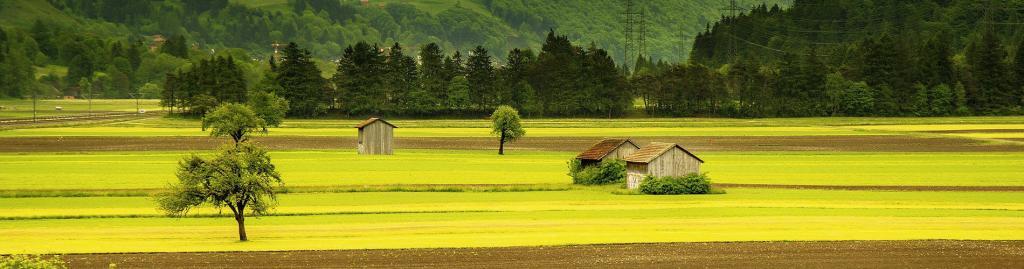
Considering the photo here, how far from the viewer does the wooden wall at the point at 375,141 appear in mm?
101562

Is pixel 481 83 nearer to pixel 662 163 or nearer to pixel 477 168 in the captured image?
pixel 477 168

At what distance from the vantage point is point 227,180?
160ft

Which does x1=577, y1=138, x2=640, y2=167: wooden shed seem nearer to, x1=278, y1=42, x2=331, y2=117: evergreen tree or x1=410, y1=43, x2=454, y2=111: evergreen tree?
x1=278, y1=42, x2=331, y2=117: evergreen tree

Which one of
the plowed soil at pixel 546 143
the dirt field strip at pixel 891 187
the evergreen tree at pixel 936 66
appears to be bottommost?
the dirt field strip at pixel 891 187

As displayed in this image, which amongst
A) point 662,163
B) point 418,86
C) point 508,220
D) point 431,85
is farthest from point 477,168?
point 418,86

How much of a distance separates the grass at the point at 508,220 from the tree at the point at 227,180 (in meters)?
1.35

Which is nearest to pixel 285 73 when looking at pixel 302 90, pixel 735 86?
pixel 302 90

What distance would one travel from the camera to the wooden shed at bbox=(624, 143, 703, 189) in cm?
7106

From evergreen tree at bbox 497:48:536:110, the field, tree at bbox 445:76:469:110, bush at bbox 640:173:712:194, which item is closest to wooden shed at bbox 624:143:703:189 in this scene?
bush at bbox 640:173:712:194

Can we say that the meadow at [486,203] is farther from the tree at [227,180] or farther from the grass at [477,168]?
the tree at [227,180]

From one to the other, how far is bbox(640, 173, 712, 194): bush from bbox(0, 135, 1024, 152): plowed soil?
37.9m

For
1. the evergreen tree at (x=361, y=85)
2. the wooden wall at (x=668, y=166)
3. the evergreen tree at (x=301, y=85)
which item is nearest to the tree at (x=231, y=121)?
the wooden wall at (x=668, y=166)

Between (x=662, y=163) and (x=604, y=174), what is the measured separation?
225 inches

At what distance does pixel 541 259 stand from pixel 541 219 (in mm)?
12016
